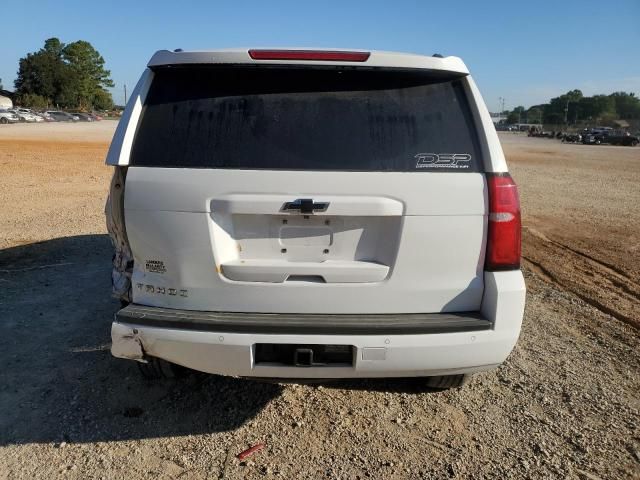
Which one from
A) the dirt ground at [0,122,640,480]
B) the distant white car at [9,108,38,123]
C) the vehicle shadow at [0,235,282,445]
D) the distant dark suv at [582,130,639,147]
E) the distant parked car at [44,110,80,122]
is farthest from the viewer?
the distant parked car at [44,110,80,122]

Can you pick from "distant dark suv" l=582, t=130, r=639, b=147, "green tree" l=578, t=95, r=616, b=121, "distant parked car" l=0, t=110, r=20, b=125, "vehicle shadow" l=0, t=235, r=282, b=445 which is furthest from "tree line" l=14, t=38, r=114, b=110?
"green tree" l=578, t=95, r=616, b=121

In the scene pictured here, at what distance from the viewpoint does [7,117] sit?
5900 centimetres

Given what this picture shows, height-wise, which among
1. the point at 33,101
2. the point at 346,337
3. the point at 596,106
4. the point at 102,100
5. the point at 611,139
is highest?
the point at 596,106

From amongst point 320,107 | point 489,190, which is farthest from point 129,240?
point 489,190

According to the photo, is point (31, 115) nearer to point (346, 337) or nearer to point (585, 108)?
point (346, 337)

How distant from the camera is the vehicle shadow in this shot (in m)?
3.27

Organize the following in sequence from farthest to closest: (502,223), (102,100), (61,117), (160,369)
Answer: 1. (102,100)
2. (61,117)
3. (160,369)
4. (502,223)

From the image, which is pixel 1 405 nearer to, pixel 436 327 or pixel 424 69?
pixel 436 327

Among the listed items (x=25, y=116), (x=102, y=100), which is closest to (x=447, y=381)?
(x=25, y=116)

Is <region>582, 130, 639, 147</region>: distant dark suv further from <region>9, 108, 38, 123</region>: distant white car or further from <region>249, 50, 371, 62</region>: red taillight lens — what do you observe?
<region>9, 108, 38, 123</region>: distant white car

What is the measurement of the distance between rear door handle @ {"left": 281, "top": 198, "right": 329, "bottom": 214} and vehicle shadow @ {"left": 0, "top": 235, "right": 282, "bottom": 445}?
A: 4.82ft

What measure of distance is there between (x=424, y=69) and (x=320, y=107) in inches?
22.7

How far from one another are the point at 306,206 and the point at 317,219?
12 cm

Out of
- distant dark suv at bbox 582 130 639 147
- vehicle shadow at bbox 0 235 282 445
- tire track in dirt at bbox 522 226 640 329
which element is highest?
distant dark suv at bbox 582 130 639 147
